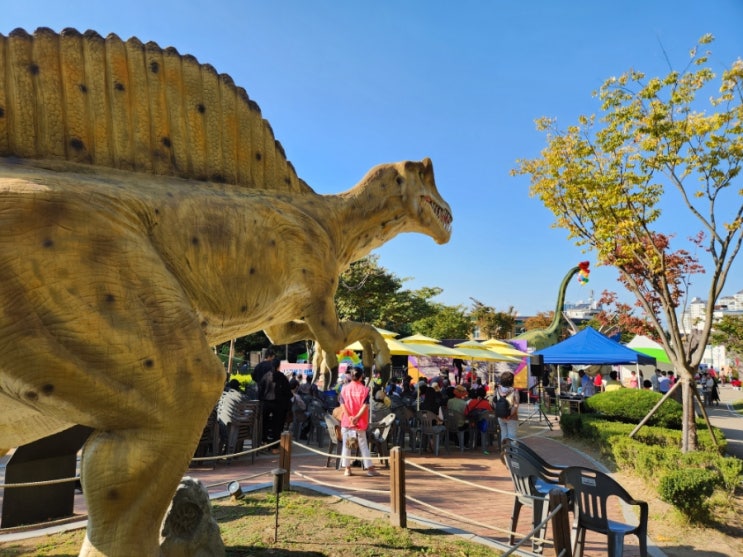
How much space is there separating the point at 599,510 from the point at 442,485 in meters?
3.13

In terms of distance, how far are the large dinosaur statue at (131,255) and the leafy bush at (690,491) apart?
15.8 ft

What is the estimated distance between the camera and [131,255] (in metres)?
1.70

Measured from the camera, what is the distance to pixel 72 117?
1.92 meters

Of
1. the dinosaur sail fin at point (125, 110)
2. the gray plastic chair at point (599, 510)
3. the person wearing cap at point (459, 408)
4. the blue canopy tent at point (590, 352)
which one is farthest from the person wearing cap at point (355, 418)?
the blue canopy tent at point (590, 352)

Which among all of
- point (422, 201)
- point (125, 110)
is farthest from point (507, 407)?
point (125, 110)

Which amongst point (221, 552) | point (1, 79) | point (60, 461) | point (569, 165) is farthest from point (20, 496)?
point (569, 165)

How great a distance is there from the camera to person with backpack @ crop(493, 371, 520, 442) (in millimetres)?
8984

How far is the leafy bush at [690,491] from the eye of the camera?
5359mm

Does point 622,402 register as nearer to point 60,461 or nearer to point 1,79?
point 60,461

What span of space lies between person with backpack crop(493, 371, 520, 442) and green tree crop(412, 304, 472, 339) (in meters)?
28.1

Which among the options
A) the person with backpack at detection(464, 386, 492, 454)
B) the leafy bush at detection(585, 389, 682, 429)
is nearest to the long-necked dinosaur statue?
the leafy bush at detection(585, 389, 682, 429)

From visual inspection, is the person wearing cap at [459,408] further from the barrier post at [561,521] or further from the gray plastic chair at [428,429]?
the barrier post at [561,521]

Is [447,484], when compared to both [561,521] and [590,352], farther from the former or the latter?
[590,352]

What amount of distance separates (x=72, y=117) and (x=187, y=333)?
961 mm
